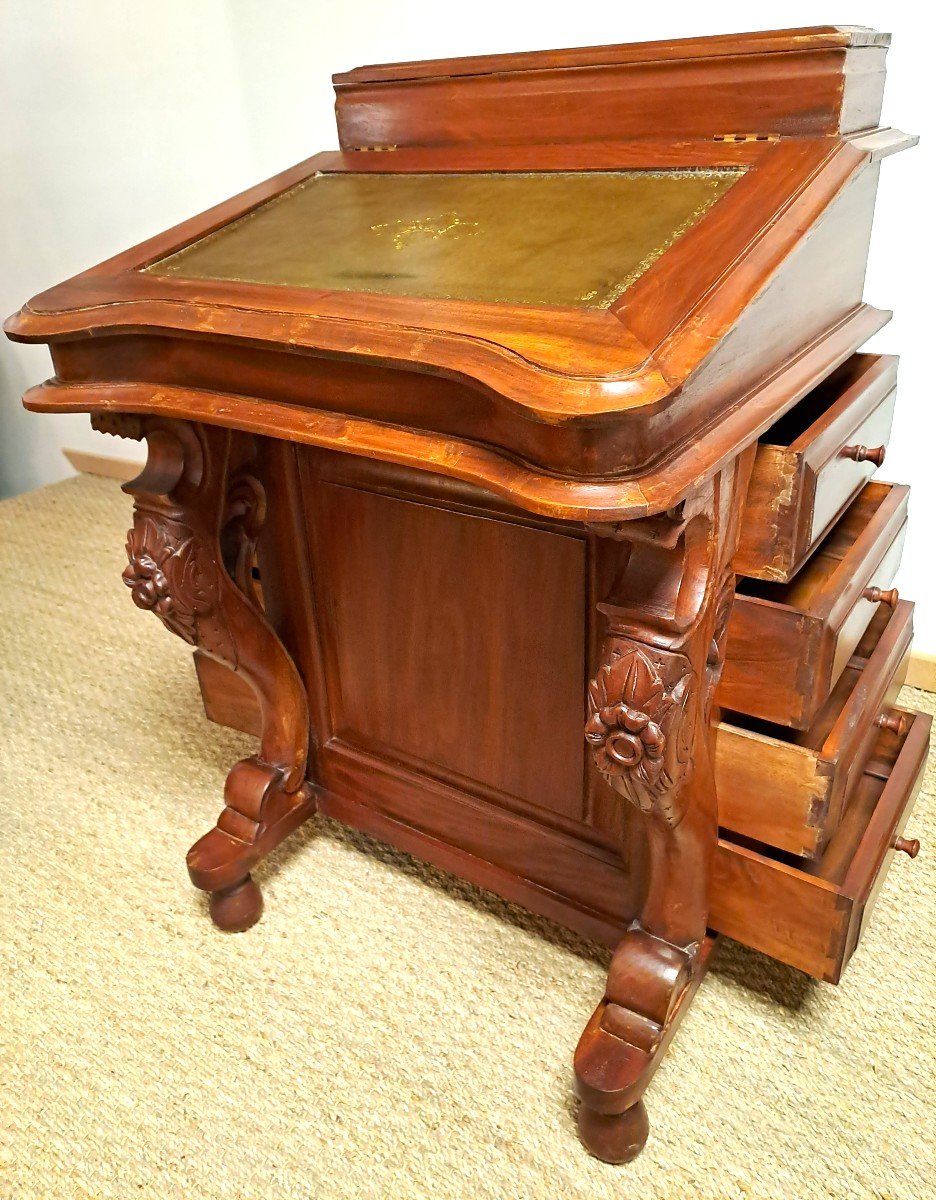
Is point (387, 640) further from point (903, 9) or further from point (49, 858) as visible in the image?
point (903, 9)

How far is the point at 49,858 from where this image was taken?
54.8 inches

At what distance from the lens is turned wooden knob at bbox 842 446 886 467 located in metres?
0.98

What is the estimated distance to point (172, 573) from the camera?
107 centimetres

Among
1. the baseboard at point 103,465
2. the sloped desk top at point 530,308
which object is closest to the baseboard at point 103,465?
the baseboard at point 103,465

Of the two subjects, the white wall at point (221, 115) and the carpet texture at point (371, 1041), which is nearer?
the carpet texture at point (371, 1041)

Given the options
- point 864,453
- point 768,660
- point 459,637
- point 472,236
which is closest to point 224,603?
point 459,637

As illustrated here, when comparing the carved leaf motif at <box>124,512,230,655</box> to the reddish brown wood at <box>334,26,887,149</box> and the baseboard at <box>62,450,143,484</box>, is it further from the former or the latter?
the baseboard at <box>62,450,143,484</box>

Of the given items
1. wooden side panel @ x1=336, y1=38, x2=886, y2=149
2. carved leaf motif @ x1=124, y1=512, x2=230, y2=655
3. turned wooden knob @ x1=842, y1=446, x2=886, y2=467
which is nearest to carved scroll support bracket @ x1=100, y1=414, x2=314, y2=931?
carved leaf motif @ x1=124, y1=512, x2=230, y2=655

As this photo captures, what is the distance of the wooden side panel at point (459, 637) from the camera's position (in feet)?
3.24

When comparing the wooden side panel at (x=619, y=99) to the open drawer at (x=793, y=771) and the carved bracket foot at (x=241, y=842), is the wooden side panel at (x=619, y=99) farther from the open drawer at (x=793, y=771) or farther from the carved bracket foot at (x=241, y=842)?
the carved bracket foot at (x=241, y=842)

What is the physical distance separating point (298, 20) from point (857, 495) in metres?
1.44

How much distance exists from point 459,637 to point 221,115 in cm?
156

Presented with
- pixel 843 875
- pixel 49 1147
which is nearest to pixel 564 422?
pixel 843 875

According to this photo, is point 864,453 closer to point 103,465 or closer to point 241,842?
point 241,842
